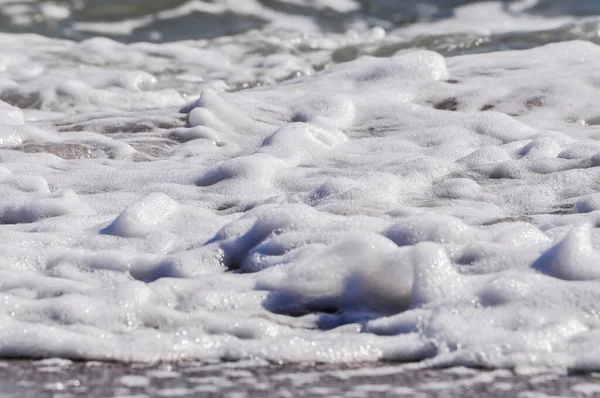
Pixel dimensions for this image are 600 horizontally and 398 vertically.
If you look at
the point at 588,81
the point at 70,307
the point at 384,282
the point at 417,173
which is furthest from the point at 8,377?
the point at 588,81

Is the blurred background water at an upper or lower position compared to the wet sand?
upper

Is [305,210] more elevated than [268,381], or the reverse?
[305,210]

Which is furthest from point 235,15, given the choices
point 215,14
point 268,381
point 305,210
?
point 268,381

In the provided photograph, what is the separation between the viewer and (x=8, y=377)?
1968mm

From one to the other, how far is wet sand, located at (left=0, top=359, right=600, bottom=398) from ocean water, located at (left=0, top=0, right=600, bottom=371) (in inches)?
2.2

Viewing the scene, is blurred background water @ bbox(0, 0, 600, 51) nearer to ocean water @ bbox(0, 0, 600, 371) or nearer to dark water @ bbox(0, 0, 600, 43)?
dark water @ bbox(0, 0, 600, 43)

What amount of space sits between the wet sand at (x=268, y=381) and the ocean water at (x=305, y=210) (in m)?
0.06

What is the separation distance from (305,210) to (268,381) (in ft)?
3.09

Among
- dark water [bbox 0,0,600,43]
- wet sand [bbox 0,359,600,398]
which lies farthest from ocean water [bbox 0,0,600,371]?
dark water [bbox 0,0,600,43]

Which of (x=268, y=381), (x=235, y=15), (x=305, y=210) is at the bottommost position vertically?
(x=268, y=381)

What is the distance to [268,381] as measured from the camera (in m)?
1.97

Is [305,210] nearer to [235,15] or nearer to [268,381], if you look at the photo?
[268,381]

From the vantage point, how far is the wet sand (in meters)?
1.89

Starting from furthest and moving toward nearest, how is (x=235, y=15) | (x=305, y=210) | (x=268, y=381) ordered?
(x=235, y=15) < (x=305, y=210) < (x=268, y=381)
